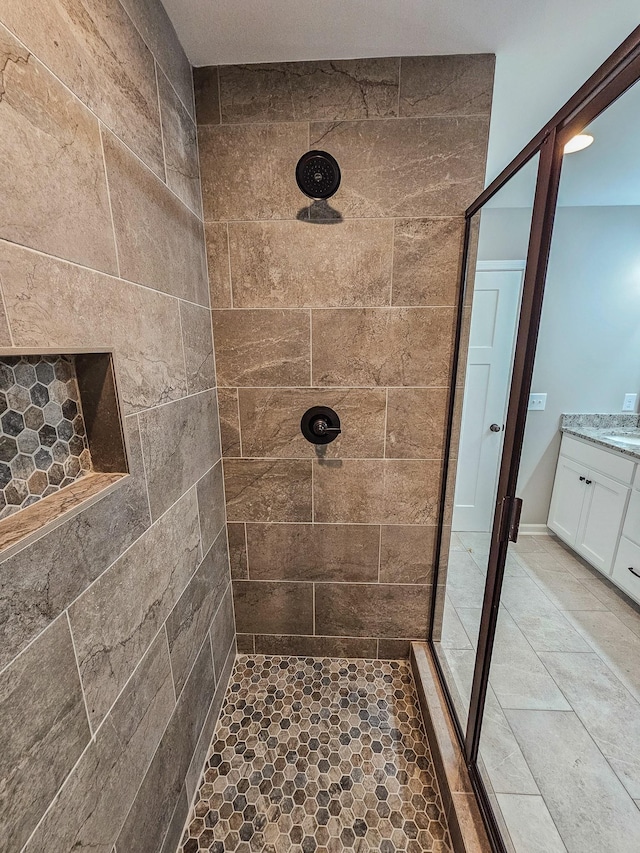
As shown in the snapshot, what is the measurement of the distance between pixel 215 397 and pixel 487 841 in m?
1.70

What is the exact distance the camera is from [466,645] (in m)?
1.60

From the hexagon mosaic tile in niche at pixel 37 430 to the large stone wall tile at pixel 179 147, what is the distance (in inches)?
29.9

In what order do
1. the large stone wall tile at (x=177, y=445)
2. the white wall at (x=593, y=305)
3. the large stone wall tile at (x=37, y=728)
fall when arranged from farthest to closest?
the white wall at (x=593, y=305) < the large stone wall tile at (x=177, y=445) < the large stone wall tile at (x=37, y=728)

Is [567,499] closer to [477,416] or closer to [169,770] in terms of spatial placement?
[477,416]

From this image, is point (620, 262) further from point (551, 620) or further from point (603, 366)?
point (551, 620)

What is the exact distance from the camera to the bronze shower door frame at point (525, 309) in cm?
64

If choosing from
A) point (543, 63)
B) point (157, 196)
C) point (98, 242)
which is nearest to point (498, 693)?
point (98, 242)

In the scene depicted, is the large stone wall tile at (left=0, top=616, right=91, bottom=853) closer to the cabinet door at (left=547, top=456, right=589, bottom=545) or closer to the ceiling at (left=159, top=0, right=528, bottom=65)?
the ceiling at (left=159, top=0, right=528, bottom=65)

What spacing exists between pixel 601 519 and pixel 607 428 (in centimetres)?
58

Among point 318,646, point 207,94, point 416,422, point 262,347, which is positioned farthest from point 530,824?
point 207,94

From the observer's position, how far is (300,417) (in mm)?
1426

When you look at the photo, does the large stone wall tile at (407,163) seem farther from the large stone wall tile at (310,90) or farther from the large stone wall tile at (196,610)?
the large stone wall tile at (196,610)

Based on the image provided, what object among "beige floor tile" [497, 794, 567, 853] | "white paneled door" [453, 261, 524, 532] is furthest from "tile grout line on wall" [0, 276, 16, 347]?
"white paneled door" [453, 261, 524, 532]

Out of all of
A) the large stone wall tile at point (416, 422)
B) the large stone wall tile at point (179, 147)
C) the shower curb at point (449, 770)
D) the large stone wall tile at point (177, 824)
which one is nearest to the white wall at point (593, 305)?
the large stone wall tile at point (416, 422)
